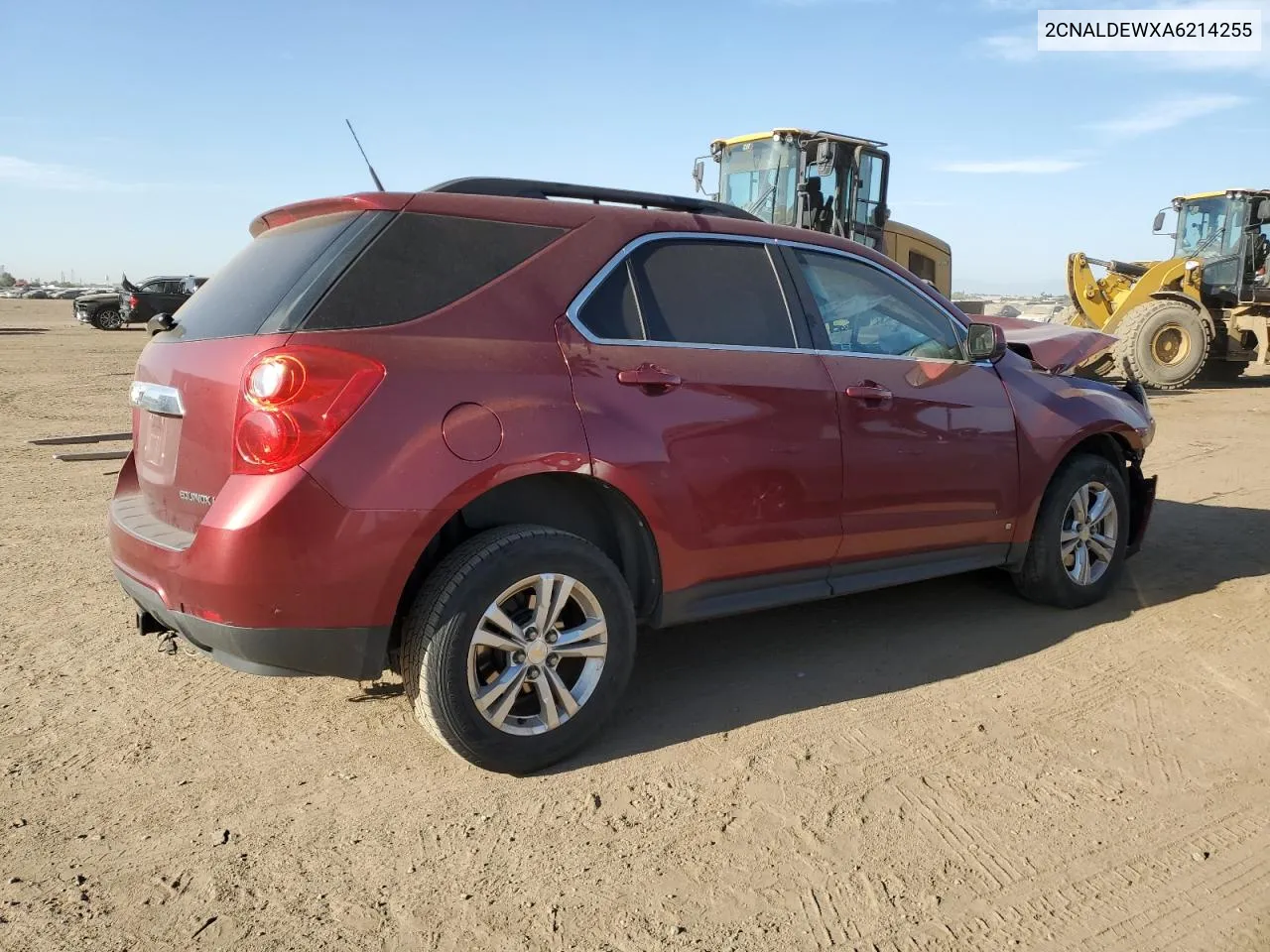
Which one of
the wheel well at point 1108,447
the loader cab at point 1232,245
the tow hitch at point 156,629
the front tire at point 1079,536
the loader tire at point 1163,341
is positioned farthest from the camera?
the loader cab at point 1232,245

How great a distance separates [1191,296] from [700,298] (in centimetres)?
1563

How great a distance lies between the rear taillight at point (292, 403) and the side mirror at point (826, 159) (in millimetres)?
9829

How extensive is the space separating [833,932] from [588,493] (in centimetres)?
163

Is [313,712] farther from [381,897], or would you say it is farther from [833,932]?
[833,932]

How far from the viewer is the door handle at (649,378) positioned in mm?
3408

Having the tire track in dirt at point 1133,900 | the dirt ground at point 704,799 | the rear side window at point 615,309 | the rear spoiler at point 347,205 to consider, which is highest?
the rear spoiler at point 347,205

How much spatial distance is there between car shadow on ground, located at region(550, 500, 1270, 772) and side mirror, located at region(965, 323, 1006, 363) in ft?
4.20

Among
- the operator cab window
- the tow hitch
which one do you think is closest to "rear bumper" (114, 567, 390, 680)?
the tow hitch

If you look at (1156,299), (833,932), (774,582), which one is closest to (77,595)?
(774,582)

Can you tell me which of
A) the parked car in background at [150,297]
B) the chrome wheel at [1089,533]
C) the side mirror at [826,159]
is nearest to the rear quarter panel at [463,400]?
the chrome wheel at [1089,533]

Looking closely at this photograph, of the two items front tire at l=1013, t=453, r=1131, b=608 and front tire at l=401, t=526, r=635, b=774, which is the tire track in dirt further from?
front tire at l=1013, t=453, r=1131, b=608

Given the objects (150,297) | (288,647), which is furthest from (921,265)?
(150,297)

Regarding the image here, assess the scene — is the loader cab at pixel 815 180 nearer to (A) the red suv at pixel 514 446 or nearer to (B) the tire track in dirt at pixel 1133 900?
(A) the red suv at pixel 514 446

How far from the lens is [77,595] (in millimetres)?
4855
